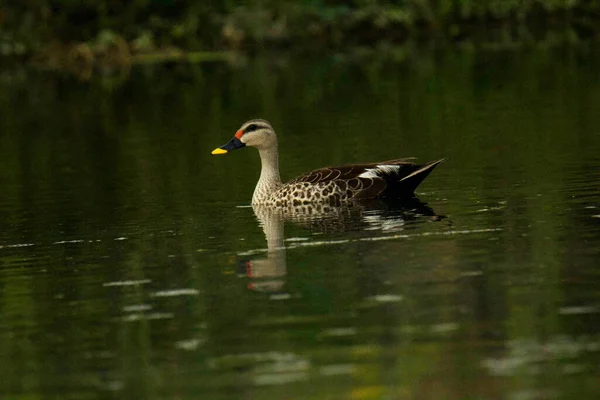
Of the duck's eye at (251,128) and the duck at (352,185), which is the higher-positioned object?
the duck's eye at (251,128)

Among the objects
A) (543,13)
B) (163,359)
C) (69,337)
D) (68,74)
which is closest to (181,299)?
(69,337)

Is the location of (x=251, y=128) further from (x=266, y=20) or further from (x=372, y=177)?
(x=266, y=20)

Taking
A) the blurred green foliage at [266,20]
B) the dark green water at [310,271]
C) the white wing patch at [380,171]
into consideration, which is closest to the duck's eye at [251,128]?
the dark green water at [310,271]

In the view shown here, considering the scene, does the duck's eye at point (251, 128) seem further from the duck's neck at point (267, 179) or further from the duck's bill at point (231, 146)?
the duck's neck at point (267, 179)

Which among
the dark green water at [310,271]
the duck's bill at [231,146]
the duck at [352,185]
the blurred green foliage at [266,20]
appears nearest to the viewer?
the dark green water at [310,271]

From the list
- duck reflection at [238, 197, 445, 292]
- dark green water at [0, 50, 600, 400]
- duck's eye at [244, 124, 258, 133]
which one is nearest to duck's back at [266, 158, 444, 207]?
duck reflection at [238, 197, 445, 292]

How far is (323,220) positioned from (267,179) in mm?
2055

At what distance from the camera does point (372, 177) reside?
1692 cm

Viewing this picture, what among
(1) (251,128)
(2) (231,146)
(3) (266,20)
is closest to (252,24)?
(3) (266,20)

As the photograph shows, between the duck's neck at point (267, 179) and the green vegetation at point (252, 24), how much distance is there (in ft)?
105

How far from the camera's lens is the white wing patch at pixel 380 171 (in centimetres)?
1695

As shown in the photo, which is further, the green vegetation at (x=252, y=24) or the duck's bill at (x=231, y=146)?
the green vegetation at (x=252, y=24)

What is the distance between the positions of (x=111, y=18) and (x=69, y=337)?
141ft

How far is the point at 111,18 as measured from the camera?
173 ft
